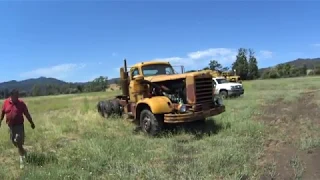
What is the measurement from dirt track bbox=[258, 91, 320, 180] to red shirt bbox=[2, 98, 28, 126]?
5264mm

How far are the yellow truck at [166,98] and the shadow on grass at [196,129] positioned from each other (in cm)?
38

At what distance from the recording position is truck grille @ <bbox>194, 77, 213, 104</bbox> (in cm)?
1113

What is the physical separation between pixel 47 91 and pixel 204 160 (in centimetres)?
13791

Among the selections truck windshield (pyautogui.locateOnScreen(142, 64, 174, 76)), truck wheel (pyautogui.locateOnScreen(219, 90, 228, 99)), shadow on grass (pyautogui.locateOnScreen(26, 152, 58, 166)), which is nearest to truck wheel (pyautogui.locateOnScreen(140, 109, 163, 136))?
truck windshield (pyautogui.locateOnScreen(142, 64, 174, 76))

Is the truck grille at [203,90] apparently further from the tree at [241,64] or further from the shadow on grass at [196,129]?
the tree at [241,64]

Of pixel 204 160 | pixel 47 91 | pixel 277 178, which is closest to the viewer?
pixel 277 178

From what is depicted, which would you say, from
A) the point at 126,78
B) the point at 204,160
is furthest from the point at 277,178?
the point at 126,78

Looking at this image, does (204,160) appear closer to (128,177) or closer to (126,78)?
(128,177)

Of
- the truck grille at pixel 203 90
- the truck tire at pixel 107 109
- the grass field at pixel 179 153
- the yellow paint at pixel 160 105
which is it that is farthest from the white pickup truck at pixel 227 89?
the yellow paint at pixel 160 105

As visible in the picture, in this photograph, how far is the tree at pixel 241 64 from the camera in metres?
104

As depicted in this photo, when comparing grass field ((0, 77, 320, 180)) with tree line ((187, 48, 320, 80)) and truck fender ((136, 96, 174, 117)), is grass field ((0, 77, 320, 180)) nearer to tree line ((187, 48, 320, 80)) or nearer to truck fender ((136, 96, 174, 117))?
truck fender ((136, 96, 174, 117))

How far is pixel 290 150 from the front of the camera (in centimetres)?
859

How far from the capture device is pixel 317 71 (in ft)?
325

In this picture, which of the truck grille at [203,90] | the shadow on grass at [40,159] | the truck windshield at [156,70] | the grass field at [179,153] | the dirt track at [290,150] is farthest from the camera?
the truck windshield at [156,70]
